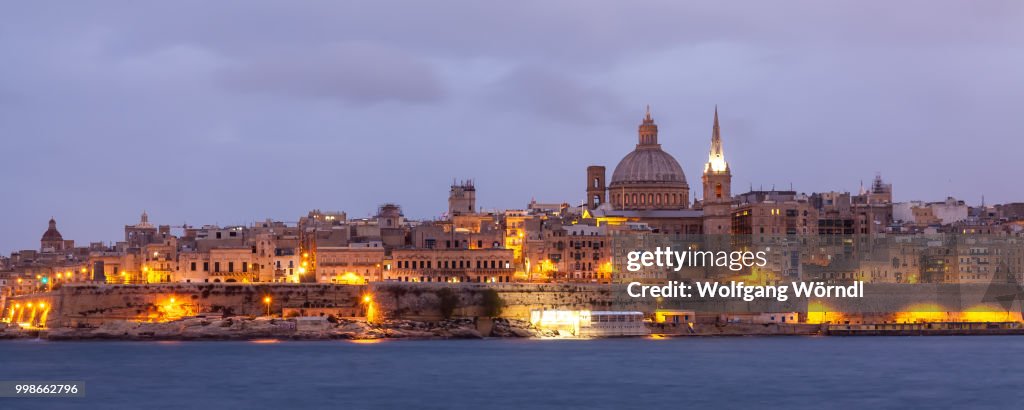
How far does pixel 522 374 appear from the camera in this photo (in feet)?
188

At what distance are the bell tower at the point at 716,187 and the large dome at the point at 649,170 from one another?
61.5 inches

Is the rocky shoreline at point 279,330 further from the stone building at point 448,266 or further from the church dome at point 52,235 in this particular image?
the church dome at point 52,235

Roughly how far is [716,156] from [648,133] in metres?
4.06

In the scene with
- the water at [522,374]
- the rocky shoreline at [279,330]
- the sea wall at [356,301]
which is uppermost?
the sea wall at [356,301]

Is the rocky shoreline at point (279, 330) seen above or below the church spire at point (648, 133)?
below

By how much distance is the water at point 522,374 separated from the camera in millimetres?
51156

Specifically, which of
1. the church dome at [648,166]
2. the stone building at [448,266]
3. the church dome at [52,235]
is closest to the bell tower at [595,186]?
the church dome at [648,166]

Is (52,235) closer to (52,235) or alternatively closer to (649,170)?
(52,235)

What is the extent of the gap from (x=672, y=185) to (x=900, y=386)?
163ft

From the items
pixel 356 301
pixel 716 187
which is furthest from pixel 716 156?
pixel 356 301

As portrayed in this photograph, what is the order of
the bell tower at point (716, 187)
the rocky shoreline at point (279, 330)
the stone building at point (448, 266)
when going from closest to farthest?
the rocky shoreline at point (279, 330)
the stone building at point (448, 266)
the bell tower at point (716, 187)

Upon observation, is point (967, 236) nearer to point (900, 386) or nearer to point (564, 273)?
point (564, 273)

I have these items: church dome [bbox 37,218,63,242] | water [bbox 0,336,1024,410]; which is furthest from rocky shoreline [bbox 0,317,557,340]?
church dome [bbox 37,218,63,242]

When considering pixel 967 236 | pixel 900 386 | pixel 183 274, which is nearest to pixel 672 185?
pixel 967 236
